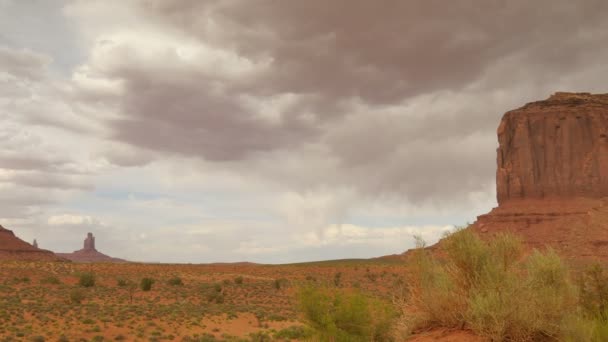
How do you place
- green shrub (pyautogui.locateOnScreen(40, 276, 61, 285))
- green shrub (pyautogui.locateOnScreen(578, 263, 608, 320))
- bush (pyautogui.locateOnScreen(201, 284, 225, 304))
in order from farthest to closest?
green shrub (pyautogui.locateOnScreen(40, 276, 61, 285)), bush (pyautogui.locateOnScreen(201, 284, 225, 304)), green shrub (pyautogui.locateOnScreen(578, 263, 608, 320))

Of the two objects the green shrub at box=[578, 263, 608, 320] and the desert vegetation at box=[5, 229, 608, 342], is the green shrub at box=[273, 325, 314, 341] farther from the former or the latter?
the green shrub at box=[578, 263, 608, 320]

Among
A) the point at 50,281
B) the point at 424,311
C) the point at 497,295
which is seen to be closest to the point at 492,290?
the point at 497,295

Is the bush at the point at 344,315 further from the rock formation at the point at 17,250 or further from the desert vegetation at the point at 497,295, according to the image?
the rock formation at the point at 17,250

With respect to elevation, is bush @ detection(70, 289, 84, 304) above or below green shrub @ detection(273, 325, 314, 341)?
above

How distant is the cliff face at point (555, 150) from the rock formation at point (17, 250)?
105948 millimetres

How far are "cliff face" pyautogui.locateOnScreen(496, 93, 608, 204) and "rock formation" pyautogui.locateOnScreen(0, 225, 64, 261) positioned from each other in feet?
348

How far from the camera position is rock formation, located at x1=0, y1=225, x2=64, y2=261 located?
110306 millimetres

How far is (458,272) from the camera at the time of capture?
11289 mm

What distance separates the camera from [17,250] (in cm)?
11375

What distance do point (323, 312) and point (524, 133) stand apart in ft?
364

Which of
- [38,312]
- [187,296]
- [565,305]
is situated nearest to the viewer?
[565,305]

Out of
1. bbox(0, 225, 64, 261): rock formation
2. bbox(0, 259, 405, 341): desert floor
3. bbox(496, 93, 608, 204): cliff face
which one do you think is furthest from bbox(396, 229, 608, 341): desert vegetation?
bbox(0, 225, 64, 261): rock formation

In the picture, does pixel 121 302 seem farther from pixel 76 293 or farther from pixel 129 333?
pixel 129 333

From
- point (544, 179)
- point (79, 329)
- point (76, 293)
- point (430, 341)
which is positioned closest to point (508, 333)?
point (430, 341)
